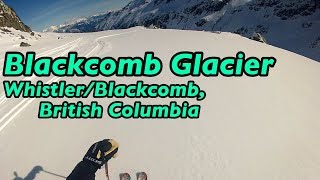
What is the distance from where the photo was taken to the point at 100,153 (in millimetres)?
8750

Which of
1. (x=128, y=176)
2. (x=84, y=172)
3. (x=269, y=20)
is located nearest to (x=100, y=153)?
(x=84, y=172)

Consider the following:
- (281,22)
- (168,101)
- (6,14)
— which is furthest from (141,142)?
(281,22)

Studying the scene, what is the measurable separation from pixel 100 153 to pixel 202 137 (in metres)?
3.78

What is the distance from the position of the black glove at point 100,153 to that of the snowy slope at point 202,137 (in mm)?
674

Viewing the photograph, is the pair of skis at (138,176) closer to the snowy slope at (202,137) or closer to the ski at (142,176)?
the ski at (142,176)

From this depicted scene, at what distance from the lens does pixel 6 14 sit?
40.7 m

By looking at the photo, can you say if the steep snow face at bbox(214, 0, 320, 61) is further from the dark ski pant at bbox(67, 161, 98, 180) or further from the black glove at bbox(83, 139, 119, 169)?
the dark ski pant at bbox(67, 161, 98, 180)

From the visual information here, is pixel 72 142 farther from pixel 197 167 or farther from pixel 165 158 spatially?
pixel 197 167

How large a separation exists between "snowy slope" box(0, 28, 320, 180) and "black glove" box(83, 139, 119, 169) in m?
0.67

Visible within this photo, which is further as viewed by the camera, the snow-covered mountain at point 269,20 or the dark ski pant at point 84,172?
the snow-covered mountain at point 269,20

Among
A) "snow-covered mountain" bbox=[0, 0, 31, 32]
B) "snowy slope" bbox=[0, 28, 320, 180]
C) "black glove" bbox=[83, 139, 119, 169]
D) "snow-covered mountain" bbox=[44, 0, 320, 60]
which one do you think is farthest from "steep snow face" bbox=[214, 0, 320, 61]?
"black glove" bbox=[83, 139, 119, 169]

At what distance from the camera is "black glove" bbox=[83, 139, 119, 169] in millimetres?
8664

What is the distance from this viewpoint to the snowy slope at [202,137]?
9820 mm

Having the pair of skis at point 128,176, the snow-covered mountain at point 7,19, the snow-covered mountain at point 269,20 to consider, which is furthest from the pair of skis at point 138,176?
the snow-covered mountain at point 269,20
